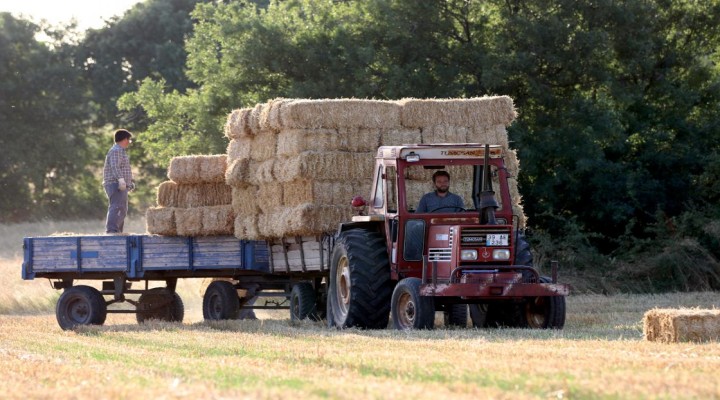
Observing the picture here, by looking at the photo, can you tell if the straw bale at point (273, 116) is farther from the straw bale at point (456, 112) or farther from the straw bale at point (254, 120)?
the straw bale at point (456, 112)

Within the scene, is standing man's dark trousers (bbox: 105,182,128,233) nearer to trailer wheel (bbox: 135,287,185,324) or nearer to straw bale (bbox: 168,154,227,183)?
straw bale (bbox: 168,154,227,183)

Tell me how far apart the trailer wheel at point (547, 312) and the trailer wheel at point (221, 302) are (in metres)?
5.66

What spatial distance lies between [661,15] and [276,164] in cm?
1459

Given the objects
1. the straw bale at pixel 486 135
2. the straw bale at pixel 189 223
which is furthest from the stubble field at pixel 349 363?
the straw bale at pixel 486 135

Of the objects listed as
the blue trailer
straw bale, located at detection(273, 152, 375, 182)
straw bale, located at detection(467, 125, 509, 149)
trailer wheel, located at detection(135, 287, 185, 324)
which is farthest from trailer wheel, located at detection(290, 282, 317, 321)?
straw bale, located at detection(467, 125, 509, 149)

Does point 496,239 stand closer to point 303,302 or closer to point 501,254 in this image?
point 501,254

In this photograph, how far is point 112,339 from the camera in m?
17.2

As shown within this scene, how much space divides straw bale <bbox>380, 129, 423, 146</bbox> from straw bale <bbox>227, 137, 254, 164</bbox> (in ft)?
7.25

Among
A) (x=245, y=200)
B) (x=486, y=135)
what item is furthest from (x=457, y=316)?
(x=245, y=200)

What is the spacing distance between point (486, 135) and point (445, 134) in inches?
26.6

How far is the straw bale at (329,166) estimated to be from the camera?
64.7 feet

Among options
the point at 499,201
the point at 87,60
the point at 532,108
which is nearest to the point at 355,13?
the point at 532,108

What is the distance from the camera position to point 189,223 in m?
21.6

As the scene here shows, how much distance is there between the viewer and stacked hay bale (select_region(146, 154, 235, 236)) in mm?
21656
